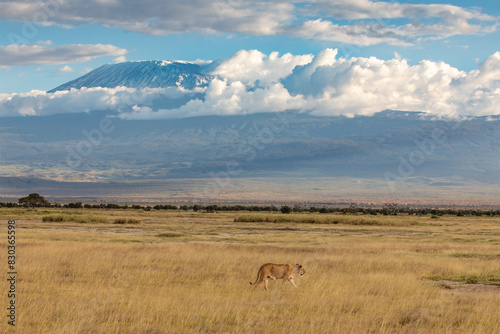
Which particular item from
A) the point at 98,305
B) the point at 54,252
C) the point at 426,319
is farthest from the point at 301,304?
the point at 54,252

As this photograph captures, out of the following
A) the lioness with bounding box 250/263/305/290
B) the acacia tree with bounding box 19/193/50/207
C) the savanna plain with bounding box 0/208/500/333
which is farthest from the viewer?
the acacia tree with bounding box 19/193/50/207

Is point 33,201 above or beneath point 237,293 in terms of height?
beneath

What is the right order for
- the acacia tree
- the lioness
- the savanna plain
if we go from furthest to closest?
the acacia tree
the lioness
the savanna plain

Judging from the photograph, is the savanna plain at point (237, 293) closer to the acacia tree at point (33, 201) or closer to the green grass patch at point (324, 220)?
the green grass patch at point (324, 220)

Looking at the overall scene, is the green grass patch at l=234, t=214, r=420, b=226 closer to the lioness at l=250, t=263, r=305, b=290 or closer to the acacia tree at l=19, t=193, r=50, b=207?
the lioness at l=250, t=263, r=305, b=290

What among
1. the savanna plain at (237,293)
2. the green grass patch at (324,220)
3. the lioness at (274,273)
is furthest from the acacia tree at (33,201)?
the lioness at (274,273)

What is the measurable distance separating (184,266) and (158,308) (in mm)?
7884

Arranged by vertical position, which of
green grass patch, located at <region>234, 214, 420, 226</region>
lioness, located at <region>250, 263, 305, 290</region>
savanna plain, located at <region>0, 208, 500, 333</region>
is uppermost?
lioness, located at <region>250, 263, 305, 290</region>

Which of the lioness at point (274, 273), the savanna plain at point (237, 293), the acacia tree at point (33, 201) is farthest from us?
the acacia tree at point (33, 201)

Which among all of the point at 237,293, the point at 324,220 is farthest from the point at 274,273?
the point at 324,220

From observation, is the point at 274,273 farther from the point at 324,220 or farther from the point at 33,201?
the point at 33,201

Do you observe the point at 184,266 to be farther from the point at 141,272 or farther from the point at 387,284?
the point at 387,284

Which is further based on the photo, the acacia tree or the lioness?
the acacia tree

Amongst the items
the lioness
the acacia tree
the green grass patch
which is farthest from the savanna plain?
the acacia tree
